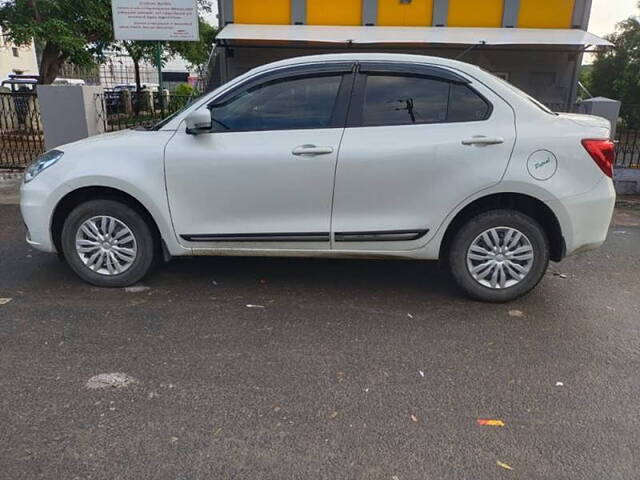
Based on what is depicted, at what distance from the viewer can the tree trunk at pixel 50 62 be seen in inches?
527

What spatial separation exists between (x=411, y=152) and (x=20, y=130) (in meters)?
8.90

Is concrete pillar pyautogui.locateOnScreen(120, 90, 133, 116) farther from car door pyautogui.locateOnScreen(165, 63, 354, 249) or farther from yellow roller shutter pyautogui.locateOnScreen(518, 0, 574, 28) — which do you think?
yellow roller shutter pyautogui.locateOnScreen(518, 0, 574, 28)

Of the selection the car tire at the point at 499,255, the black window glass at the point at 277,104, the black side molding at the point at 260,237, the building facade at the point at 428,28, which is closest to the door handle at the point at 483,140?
the car tire at the point at 499,255

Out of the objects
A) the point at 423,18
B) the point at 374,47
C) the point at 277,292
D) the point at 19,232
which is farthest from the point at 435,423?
the point at 423,18

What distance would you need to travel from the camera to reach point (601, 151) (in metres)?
3.61

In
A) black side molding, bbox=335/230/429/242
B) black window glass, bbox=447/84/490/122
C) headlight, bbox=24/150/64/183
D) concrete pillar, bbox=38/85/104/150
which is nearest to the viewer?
black window glass, bbox=447/84/490/122

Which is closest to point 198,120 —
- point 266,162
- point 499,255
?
point 266,162

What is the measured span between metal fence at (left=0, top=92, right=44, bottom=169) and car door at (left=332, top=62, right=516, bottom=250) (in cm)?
751

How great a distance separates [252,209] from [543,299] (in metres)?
2.39

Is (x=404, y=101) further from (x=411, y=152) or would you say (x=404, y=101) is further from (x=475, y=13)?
(x=475, y=13)

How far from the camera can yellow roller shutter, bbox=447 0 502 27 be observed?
12820 millimetres

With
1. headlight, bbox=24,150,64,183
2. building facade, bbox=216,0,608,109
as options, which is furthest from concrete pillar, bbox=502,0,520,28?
headlight, bbox=24,150,64,183

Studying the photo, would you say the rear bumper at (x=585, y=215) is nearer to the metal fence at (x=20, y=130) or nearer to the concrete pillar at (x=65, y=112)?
the concrete pillar at (x=65, y=112)

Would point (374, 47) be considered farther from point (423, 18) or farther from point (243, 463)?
point (243, 463)
